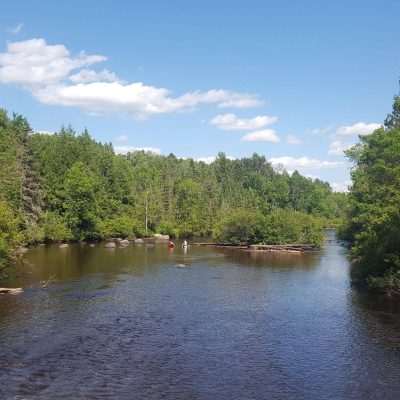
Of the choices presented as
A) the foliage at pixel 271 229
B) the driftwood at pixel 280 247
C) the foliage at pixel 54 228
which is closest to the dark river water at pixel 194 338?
the driftwood at pixel 280 247

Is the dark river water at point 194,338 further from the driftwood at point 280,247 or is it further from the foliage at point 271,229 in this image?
the foliage at point 271,229

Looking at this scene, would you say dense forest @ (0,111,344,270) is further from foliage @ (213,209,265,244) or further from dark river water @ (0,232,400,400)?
dark river water @ (0,232,400,400)

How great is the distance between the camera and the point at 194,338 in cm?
3288

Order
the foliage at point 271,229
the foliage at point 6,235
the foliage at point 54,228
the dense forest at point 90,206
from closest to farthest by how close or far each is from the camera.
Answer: the foliage at point 6,235 → the dense forest at point 90,206 → the foliage at point 54,228 → the foliage at point 271,229

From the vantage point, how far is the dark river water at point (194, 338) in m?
24.7

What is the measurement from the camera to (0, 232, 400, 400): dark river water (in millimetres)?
24703

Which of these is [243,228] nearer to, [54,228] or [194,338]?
[54,228]

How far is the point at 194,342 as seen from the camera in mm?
32000

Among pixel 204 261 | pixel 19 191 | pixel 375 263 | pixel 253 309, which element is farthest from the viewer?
pixel 19 191

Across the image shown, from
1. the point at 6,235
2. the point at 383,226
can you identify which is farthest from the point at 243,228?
the point at 6,235

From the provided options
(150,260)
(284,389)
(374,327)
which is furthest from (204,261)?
(284,389)

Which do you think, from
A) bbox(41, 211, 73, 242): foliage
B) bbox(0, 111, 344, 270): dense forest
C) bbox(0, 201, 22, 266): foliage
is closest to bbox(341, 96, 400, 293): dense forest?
bbox(0, 201, 22, 266): foliage

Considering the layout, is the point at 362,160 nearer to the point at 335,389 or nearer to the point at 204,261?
the point at 204,261

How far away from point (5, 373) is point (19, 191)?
7214cm
